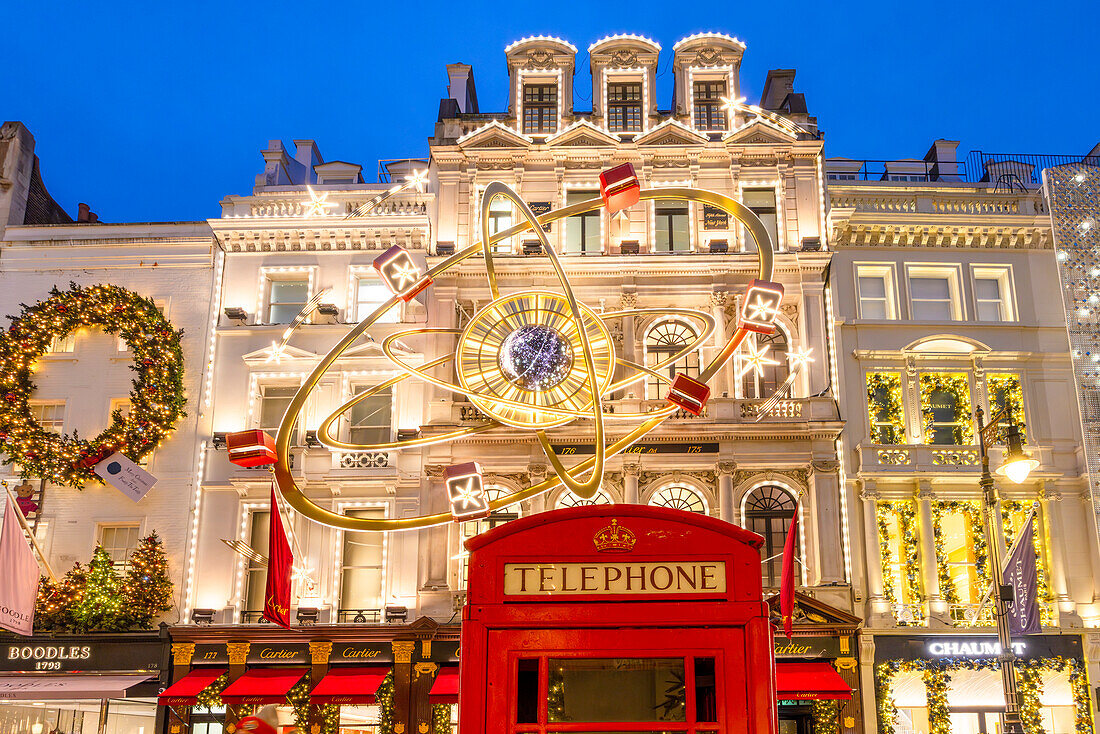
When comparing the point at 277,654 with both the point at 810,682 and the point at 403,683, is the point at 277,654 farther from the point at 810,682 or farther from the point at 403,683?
the point at 810,682

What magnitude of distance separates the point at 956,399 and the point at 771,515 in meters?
5.35

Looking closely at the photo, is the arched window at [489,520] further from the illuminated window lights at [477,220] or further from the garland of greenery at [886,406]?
the garland of greenery at [886,406]

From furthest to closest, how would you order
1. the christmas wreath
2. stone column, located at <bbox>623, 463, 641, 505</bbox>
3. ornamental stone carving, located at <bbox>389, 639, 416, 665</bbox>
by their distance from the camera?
the christmas wreath
stone column, located at <bbox>623, 463, 641, 505</bbox>
ornamental stone carving, located at <bbox>389, 639, 416, 665</bbox>

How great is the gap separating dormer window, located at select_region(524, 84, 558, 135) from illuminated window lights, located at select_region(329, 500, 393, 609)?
34.3ft

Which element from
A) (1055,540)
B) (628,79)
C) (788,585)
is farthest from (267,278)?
(1055,540)

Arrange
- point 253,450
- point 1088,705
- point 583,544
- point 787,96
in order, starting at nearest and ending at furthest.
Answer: point 583,544
point 253,450
point 1088,705
point 787,96

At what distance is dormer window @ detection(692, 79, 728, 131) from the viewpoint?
86.0ft

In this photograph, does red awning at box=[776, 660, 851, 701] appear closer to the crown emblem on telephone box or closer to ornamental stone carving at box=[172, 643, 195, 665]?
ornamental stone carving at box=[172, 643, 195, 665]

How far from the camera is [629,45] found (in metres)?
26.7

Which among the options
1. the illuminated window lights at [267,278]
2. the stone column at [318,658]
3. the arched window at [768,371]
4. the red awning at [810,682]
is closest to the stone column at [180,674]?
the stone column at [318,658]

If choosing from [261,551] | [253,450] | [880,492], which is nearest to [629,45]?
[880,492]

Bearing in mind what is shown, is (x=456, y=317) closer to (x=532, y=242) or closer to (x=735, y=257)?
(x=532, y=242)

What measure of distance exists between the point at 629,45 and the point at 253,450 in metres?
18.1

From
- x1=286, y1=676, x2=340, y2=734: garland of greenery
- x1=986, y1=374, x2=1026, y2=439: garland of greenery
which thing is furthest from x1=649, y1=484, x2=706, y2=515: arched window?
x1=286, y1=676, x2=340, y2=734: garland of greenery
